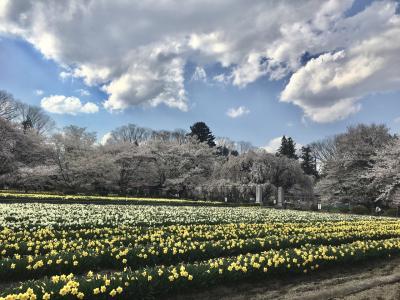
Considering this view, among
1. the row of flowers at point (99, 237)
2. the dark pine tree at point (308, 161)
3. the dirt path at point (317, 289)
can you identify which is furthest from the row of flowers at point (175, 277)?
the dark pine tree at point (308, 161)

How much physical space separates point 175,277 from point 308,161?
231 ft

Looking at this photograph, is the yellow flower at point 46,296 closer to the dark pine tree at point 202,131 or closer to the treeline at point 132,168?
the treeline at point 132,168

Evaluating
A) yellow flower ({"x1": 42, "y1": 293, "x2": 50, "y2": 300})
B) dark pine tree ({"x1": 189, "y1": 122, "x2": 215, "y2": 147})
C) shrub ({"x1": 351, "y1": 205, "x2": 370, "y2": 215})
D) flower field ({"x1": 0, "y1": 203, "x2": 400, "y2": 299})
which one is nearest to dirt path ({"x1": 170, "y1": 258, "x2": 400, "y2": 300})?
flower field ({"x1": 0, "y1": 203, "x2": 400, "y2": 299})

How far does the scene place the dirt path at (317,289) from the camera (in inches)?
217

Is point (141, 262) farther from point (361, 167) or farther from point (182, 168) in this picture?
point (182, 168)

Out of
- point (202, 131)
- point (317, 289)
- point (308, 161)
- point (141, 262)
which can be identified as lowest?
point (317, 289)

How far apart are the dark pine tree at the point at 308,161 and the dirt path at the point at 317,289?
65.8 metres

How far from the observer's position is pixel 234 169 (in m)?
45.0

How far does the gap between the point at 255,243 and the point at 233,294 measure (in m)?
3.12

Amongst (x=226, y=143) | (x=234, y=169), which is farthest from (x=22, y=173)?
(x=226, y=143)

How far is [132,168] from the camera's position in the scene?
151 feet

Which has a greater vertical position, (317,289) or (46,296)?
(46,296)

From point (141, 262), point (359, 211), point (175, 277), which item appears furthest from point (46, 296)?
point (359, 211)

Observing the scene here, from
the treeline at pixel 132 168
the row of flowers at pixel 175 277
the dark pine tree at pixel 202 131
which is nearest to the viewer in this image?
the row of flowers at pixel 175 277
